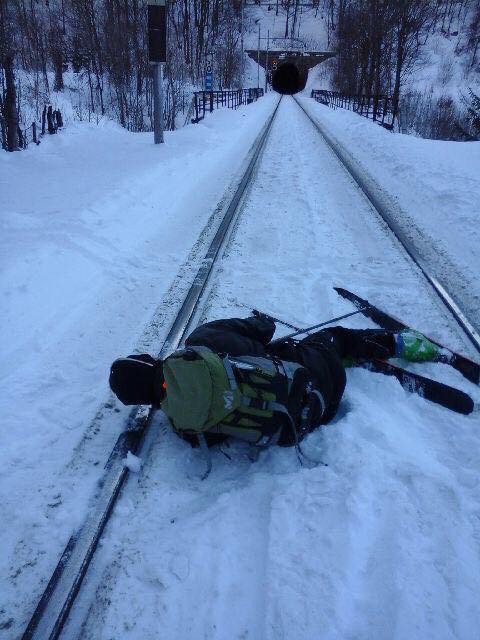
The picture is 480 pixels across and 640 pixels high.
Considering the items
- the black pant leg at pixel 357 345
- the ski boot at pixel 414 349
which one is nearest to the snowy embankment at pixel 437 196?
the ski boot at pixel 414 349

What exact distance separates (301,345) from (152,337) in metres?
1.22

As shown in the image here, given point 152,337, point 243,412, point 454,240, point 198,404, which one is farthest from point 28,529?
point 454,240

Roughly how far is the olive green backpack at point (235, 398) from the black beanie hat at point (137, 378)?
19 centimetres

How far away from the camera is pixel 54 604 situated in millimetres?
1726

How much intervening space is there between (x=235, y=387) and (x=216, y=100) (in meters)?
27.0

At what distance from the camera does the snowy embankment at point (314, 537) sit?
1.66 m

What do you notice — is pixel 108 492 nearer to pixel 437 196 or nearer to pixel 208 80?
pixel 437 196

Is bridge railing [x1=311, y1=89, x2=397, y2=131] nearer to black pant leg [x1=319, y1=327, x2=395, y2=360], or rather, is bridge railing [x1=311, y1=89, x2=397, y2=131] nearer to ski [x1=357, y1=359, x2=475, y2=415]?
black pant leg [x1=319, y1=327, x2=395, y2=360]

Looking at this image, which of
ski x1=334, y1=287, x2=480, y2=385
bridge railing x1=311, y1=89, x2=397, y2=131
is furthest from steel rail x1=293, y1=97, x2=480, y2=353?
bridge railing x1=311, y1=89, x2=397, y2=131

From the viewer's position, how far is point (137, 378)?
2.44 metres

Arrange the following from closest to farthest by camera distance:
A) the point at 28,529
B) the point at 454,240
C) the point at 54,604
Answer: the point at 54,604
the point at 28,529
the point at 454,240

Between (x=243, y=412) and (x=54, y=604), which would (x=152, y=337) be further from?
(x=54, y=604)

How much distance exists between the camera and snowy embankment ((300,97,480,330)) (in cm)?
477

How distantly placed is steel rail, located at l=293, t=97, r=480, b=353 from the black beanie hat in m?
2.41
